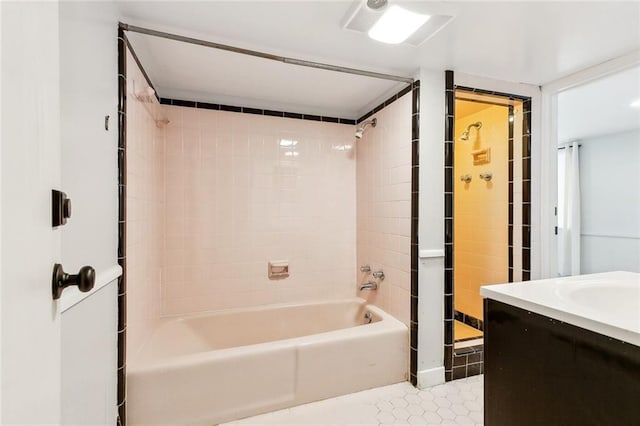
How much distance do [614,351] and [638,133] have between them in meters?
4.99

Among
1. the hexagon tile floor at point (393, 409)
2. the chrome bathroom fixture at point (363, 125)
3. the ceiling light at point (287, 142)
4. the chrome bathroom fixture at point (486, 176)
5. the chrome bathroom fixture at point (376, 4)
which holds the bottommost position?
the hexagon tile floor at point (393, 409)

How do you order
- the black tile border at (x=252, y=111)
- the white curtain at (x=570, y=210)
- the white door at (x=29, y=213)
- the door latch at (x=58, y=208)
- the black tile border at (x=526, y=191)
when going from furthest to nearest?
the white curtain at (x=570, y=210) → the black tile border at (x=252, y=111) → the black tile border at (x=526, y=191) → the door latch at (x=58, y=208) → the white door at (x=29, y=213)

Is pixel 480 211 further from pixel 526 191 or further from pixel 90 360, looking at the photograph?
pixel 90 360

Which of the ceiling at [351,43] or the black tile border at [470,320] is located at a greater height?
the ceiling at [351,43]

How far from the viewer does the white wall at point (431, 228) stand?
204 cm

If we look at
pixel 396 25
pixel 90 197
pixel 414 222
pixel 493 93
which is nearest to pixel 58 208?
pixel 90 197

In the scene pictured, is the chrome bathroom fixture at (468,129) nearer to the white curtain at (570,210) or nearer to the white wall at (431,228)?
the white wall at (431,228)

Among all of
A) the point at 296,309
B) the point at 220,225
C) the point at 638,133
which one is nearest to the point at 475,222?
the point at 296,309

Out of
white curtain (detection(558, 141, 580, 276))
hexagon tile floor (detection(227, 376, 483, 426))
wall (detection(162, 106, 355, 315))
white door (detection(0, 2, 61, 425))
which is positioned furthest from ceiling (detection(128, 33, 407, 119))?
white curtain (detection(558, 141, 580, 276))

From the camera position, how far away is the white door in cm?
45

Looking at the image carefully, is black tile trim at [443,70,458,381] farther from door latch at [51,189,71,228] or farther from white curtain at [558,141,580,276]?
white curtain at [558,141,580,276]

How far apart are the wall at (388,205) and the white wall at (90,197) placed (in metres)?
1.76

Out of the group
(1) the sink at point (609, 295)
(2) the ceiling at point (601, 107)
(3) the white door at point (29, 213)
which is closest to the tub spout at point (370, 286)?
(1) the sink at point (609, 295)

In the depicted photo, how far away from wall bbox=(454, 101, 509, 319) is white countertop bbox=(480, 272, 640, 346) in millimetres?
1013
